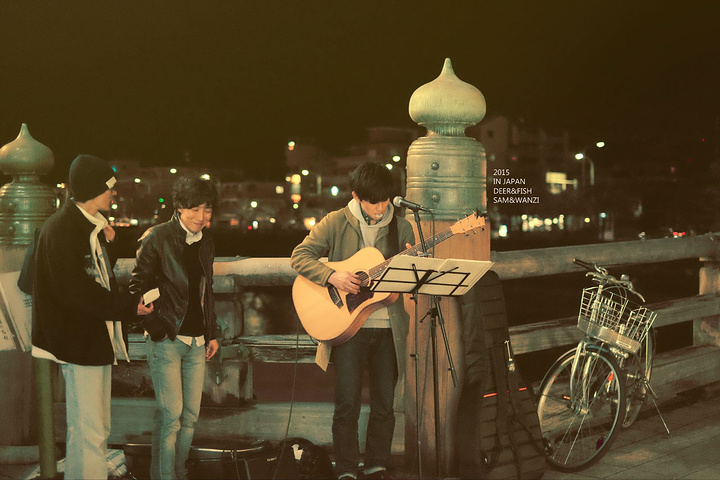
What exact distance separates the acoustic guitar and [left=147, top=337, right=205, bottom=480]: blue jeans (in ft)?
2.30

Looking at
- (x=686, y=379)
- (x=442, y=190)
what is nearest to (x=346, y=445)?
(x=442, y=190)

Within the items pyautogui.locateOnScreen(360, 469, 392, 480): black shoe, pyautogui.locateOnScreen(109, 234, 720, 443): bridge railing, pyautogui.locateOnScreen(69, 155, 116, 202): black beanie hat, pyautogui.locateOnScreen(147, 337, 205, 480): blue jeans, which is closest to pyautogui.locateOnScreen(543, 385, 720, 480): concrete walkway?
pyautogui.locateOnScreen(109, 234, 720, 443): bridge railing

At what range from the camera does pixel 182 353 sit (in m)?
4.68

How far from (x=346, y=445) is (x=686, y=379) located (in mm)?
4163

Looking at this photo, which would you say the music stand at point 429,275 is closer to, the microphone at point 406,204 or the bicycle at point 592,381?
the microphone at point 406,204

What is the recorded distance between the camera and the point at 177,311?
4570 mm

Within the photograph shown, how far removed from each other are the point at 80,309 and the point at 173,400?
80 centimetres

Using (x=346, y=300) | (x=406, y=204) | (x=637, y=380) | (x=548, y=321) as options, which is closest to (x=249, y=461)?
(x=346, y=300)

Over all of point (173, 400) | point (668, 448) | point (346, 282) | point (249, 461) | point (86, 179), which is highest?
point (86, 179)

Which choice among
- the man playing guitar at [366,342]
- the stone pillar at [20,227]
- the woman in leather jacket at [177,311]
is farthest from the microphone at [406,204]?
the stone pillar at [20,227]

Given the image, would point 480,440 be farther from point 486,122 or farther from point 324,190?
point 324,190

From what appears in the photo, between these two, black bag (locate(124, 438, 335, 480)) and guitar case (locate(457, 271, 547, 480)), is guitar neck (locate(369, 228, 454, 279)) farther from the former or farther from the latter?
black bag (locate(124, 438, 335, 480))

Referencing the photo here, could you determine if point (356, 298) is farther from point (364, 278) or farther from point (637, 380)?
point (637, 380)

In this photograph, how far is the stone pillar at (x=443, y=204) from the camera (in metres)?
5.07
